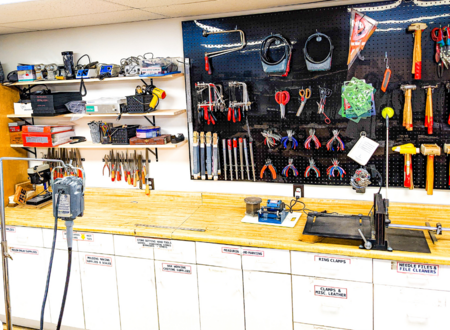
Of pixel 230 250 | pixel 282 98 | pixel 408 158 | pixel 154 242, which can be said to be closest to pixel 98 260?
pixel 154 242

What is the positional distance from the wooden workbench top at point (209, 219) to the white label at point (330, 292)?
0.24m

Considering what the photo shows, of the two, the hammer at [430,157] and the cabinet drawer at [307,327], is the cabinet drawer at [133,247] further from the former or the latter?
the hammer at [430,157]

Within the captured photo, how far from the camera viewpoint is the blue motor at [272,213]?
291 cm

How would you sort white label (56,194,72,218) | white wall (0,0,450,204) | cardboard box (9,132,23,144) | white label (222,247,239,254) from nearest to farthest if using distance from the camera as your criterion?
white label (56,194,72,218) → white label (222,247,239,254) → white wall (0,0,450,204) → cardboard box (9,132,23,144)

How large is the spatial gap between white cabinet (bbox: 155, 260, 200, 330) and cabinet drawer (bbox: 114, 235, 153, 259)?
0.11m

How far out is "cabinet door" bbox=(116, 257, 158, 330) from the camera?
3004 millimetres

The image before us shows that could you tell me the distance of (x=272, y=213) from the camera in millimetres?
2934

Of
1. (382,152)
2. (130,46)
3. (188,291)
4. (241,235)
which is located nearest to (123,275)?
(188,291)

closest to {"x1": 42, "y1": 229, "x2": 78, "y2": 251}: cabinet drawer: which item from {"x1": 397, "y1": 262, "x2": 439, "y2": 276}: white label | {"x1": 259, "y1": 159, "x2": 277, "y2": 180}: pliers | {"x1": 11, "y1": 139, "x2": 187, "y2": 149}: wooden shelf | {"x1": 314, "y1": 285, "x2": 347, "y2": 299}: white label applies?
{"x1": 11, "y1": 139, "x2": 187, "y2": 149}: wooden shelf

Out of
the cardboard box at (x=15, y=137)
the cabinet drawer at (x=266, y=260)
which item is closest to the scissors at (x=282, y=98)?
the cabinet drawer at (x=266, y=260)

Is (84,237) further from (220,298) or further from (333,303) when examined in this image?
(333,303)

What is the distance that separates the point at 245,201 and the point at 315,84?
99cm

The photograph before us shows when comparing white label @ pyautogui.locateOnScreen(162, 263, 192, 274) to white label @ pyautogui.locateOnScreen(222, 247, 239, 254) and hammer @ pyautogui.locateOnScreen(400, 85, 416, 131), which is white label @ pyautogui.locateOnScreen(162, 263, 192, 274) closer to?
white label @ pyautogui.locateOnScreen(222, 247, 239, 254)

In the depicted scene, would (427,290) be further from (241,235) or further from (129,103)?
(129,103)
